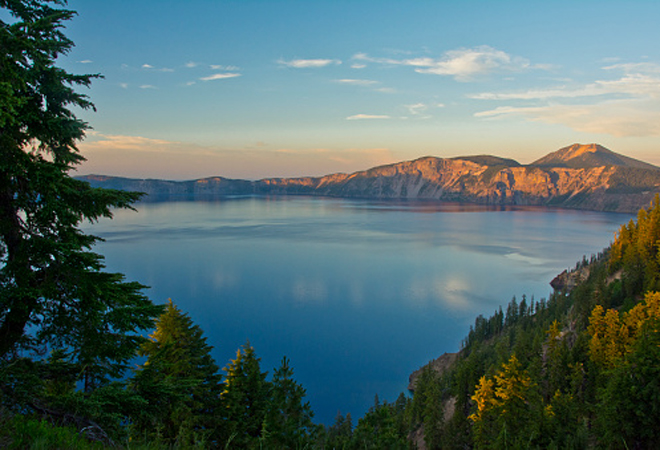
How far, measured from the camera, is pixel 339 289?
87.2m

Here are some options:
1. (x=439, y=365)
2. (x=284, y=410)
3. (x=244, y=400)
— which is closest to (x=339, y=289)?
(x=439, y=365)

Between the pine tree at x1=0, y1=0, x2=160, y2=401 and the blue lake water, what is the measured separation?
4753 cm

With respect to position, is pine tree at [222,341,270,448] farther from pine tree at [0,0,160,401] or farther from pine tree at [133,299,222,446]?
pine tree at [0,0,160,401]

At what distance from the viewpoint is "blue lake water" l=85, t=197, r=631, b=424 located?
58031 mm

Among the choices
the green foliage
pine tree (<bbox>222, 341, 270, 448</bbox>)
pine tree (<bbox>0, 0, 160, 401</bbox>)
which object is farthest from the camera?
pine tree (<bbox>222, 341, 270, 448</bbox>)

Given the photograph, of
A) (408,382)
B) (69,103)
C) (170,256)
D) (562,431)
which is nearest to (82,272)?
(69,103)

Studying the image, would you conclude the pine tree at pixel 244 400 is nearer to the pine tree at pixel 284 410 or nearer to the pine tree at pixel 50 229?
the pine tree at pixel 284 410

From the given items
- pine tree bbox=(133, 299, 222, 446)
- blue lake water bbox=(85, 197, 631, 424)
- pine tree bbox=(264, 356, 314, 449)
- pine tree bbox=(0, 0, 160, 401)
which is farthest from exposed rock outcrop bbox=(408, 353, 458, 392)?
pine tree bbox=(0, 0, 160, 401)

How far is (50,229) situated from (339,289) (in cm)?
8245

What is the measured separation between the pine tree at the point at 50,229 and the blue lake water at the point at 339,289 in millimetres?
47527

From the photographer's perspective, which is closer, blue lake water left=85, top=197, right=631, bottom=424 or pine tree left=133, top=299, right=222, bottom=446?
pine tree left=133, top=299, right=222, bottom=446

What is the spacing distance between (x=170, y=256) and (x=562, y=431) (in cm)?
10773

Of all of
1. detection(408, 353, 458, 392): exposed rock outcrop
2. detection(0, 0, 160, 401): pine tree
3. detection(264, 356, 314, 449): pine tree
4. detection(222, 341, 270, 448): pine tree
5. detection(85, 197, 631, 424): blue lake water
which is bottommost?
detection(408, 353, 458, 392): exposed rock outcrop

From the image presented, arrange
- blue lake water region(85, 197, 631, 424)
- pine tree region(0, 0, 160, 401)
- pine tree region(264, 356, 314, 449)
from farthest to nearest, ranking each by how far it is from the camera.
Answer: blue lake water region(85, 197, 631, 424) → pine tree region(264, 356, 314, 449) → pine tree region(0, 0, 160, 401)
